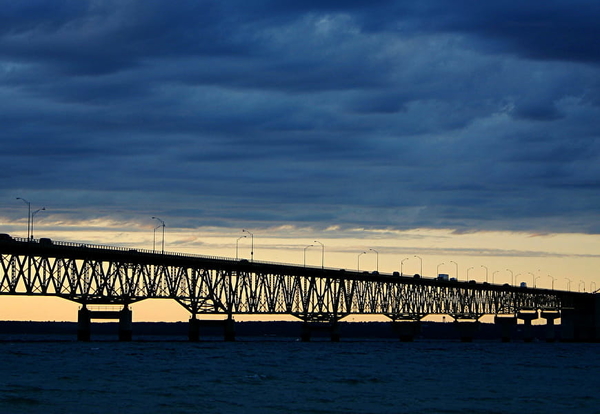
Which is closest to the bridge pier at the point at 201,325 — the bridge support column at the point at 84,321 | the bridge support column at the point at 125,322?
the bridge support column at the point at 125,322

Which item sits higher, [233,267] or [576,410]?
[233,267]

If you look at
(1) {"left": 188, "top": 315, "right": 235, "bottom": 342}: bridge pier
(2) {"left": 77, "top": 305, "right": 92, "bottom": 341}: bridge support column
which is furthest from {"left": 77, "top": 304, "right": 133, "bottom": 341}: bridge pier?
(1) {"left": 188, "top": 315, "right": 235, "bottom": 342}: bridge pier

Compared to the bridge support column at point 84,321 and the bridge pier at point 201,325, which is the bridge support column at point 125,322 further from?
the bridge pier at point 201,325

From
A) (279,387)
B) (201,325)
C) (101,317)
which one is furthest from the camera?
(201,325)

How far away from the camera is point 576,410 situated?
63.2 m

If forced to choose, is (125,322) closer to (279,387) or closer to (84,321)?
(84,321)

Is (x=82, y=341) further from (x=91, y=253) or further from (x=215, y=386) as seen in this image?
(x=215, y=386)

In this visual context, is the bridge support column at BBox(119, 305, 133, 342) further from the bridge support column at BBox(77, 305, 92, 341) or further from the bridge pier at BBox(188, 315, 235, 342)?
the bridge pier at BBox(188, 315, 235, 342)

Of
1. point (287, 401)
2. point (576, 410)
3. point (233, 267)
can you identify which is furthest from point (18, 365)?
point (233, 267)

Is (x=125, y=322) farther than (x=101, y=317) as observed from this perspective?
Yes

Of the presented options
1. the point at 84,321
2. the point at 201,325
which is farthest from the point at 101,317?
the point at 201,325

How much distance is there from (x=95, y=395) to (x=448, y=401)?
21466 millimetres

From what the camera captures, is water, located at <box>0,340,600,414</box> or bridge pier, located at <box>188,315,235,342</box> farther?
bridge pier, located at <box>188,315,235,342</box>

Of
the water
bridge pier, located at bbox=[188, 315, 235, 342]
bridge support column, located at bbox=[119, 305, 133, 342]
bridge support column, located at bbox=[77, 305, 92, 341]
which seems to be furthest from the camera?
bridge pier, located at bbox=[188, 315, 235, 342]
